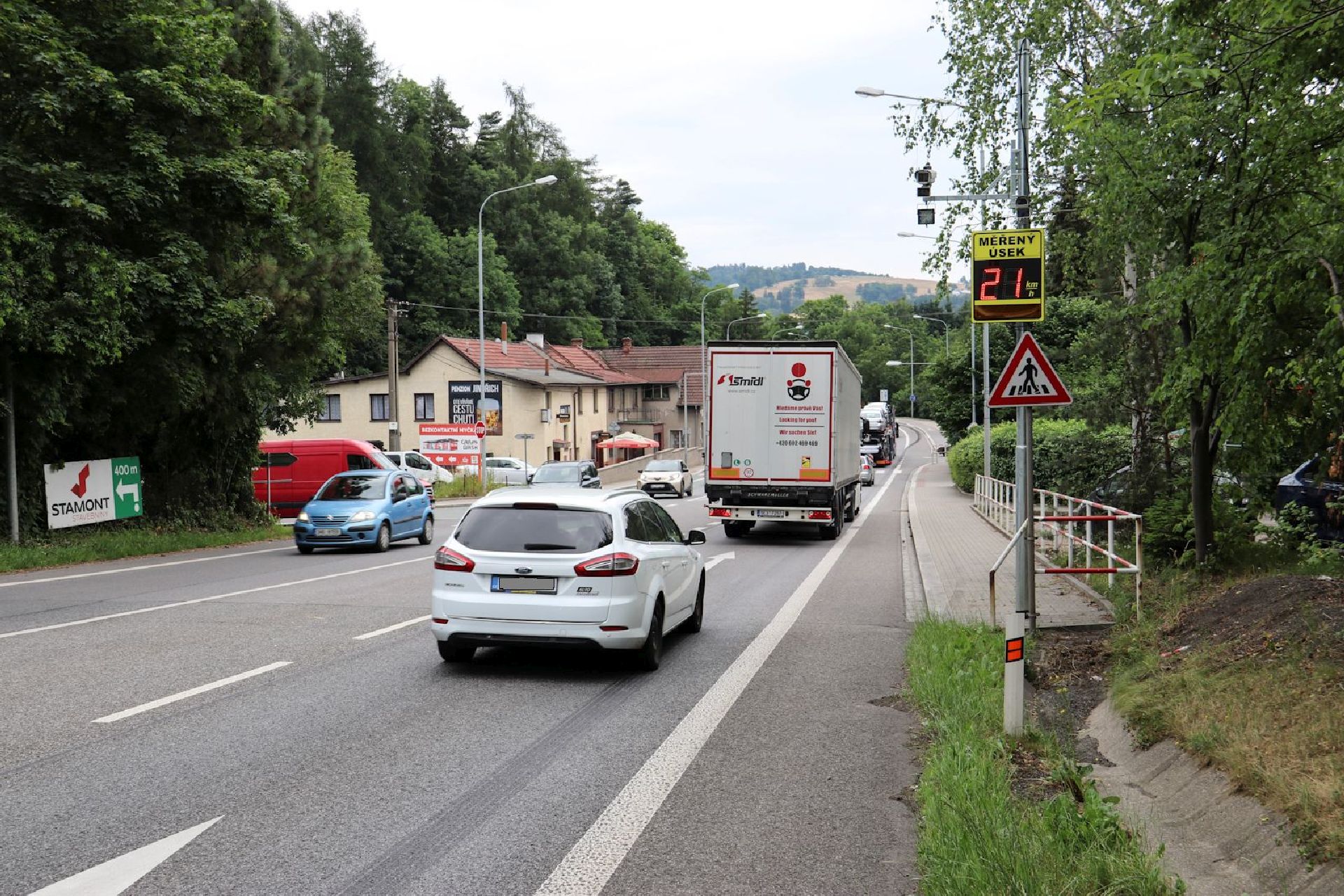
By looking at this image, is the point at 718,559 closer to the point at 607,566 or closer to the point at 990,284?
the point at 990,284

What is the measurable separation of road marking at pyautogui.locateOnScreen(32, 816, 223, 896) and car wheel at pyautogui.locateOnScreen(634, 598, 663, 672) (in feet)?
16.0

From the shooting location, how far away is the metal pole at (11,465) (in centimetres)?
1984

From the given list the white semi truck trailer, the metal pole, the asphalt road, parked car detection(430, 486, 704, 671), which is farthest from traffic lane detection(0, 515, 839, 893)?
the white semi truck trailer

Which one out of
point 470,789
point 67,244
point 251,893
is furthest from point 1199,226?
point 67,244

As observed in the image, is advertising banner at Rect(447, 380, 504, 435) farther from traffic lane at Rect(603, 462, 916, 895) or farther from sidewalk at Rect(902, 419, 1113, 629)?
traffic lane at Rect(603, 462, 916, 895)

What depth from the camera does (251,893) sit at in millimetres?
4699

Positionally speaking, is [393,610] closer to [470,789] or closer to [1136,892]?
[470,789]

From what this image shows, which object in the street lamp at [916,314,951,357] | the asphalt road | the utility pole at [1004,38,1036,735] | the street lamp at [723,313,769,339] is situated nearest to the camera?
the asphalt road

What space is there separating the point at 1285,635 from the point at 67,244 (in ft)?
59.0

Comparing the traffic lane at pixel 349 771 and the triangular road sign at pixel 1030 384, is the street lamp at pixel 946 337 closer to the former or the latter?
the triangular road sign at pixel 1030 384

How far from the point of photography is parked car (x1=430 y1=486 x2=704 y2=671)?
9414 mm

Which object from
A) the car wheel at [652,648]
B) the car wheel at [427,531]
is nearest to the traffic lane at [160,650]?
the car wheel at [652,648]

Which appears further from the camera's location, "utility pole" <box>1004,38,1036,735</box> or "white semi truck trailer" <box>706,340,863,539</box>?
"white semi truck trailer" <box>706,340,863,539</box>

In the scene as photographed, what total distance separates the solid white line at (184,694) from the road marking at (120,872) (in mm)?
2826
